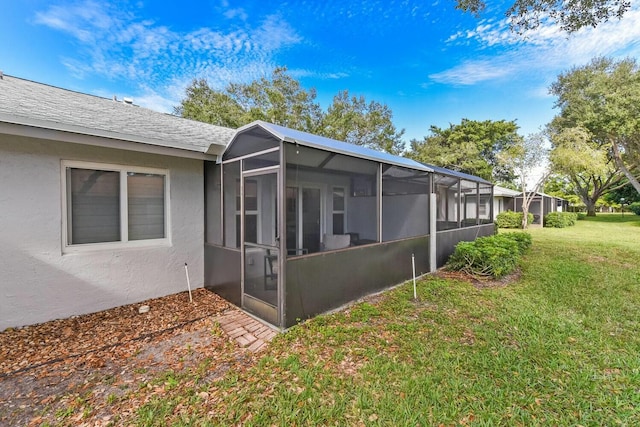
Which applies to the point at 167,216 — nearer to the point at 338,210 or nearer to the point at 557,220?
the point at 338,210

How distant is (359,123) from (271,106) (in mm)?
7458

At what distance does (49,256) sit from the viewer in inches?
152

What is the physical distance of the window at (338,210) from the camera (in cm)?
701

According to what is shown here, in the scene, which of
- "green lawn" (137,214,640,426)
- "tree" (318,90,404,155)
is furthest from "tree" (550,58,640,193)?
"green lawn" (137,214,640,426)

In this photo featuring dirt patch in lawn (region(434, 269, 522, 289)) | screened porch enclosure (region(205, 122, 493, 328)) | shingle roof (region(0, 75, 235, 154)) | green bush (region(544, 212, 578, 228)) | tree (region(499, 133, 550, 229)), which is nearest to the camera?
shingle roof (region(0, 75, 235, 154))

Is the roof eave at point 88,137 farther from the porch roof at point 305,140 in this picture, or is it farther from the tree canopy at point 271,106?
the tree canopy at point 271,106

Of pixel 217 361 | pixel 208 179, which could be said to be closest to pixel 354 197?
pixel 208 179

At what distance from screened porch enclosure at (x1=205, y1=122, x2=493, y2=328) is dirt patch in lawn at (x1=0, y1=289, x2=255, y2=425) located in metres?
0.93

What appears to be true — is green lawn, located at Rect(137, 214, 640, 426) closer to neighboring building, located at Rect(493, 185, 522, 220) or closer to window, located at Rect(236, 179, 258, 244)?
window, located at Rect(236, 179, 258, 244)

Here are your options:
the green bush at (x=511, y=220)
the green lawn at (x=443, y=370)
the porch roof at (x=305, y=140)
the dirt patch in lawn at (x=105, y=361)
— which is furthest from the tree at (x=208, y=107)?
the green bush at (x=511, y=220)

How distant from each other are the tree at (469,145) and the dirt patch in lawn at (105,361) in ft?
87.2

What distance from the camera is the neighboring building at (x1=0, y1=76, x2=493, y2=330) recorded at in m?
3.67

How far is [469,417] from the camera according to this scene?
7.48 ft

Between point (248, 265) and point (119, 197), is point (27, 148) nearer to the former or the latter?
point (119, 197)
